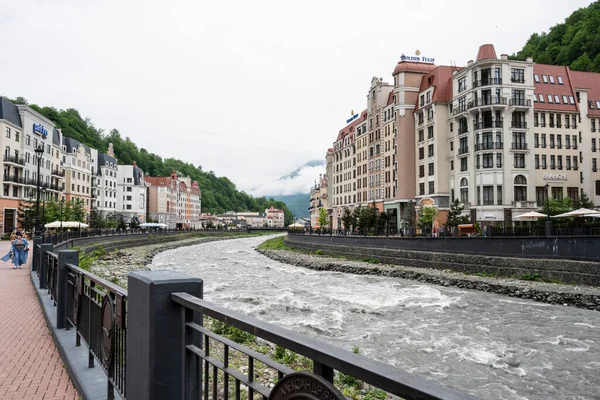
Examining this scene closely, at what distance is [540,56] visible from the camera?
72938 mm

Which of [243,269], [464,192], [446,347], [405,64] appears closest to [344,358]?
[446,347]

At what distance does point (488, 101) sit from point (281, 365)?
52.9m

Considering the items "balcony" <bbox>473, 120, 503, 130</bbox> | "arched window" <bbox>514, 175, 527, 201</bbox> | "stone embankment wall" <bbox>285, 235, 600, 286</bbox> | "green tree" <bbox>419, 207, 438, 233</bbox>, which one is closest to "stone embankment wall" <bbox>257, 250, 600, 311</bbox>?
"stone embankment wall" <bbox>285, 235, 600, 286</bbox>

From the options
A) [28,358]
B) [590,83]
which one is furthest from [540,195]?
[28,358]

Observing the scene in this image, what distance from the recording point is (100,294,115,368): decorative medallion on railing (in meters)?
4.62

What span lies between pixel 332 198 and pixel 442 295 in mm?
72450

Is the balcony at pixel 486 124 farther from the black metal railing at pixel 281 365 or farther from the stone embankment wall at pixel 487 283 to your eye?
the black metal railing at pixel 281 365

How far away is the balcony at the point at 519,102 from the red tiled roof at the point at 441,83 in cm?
726

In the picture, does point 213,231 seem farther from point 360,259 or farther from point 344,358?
point 344,358

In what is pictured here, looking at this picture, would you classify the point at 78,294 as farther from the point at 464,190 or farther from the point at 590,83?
the point at 590,83

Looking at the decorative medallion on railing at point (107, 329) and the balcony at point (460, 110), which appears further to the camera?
the balcony at point (460, 110)

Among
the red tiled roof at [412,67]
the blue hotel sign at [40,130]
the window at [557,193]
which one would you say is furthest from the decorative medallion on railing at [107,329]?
the blue hotel sign at [40,130]

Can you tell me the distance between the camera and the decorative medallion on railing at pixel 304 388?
1.84 meters

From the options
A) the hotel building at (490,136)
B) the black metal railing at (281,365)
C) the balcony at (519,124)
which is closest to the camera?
the black metal railing at (281,365)
